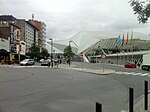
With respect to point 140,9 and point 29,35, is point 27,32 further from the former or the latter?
point 140,9

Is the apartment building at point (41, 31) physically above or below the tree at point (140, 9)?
above

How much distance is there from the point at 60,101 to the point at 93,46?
137 m

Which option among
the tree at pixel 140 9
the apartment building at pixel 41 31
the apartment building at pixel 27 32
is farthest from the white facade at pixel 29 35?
the tree at pixel 140 9

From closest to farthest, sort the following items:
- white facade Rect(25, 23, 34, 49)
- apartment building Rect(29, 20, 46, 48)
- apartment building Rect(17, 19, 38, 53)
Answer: apartment building Rect(17, 19, 38, 53) < white facade Rect(25, 23, 34, 49) < apartment building Rect(29, 20, 46, 48)

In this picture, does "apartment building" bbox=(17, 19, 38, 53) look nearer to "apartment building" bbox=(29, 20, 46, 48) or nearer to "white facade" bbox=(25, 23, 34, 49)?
"white facade" bbox=(25, 23, 34, 49)

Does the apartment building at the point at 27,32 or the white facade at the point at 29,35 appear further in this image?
the white facade at the point at 29,35

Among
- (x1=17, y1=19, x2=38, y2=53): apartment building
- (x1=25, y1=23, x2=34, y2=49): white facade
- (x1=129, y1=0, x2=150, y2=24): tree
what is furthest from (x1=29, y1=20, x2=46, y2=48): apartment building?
(x1=129, y1=0, x2=150, y2=24): tree

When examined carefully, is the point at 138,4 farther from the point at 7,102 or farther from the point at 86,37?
the point at 86,37

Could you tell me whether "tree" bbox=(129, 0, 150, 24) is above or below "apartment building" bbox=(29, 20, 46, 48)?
below

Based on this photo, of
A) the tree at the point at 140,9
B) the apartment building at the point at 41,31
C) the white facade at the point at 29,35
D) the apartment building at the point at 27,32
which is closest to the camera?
the tree at the point at 140,9

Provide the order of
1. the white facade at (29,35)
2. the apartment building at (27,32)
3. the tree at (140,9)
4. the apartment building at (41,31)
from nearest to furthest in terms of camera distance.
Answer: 1. the tree at (140,9)
2. the apartment building at (27,32)
3. the white facade at (29,35)
4. the apartment building at (41,31)

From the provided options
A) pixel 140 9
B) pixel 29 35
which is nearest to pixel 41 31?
pixel 29 35

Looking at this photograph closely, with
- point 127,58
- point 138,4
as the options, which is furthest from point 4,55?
point 138,4

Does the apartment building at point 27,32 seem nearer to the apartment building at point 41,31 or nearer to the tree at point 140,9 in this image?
the apartment building at point 41,31
